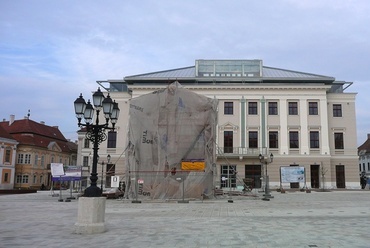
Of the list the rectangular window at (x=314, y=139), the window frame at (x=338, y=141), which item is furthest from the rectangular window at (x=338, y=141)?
the rectangular window at (x=314, y=139)

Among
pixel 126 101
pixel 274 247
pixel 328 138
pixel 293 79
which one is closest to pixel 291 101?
pixel 293 79

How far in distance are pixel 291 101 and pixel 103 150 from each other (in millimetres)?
25295

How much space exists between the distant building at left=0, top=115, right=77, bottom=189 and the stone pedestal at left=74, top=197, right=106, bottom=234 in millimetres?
52294

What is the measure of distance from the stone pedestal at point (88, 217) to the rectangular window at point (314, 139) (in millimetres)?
40058

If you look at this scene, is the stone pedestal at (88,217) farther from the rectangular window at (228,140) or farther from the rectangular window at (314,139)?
the rectangular window at (314,139)

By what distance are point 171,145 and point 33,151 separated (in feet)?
139

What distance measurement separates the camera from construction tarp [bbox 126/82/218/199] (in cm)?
2361

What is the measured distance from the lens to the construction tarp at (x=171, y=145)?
2361cm

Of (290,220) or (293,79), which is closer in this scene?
(290,220)

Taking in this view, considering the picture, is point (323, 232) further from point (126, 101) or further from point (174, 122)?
point (126, 101)

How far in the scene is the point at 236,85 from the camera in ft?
153

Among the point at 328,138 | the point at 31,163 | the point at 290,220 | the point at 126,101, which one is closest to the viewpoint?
the point at 290,220

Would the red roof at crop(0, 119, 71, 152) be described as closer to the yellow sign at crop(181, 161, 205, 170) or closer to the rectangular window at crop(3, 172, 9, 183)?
the rectangular window at crop(3, 172, 9, 183)

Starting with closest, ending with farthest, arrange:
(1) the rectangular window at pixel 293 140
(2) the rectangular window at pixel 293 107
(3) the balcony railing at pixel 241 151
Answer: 1. (3) the balcony railing at pixel 241 151
2. (1) the rectangular window at pixel 293 140
3. (2) the rectangular window at pixel 293 107
